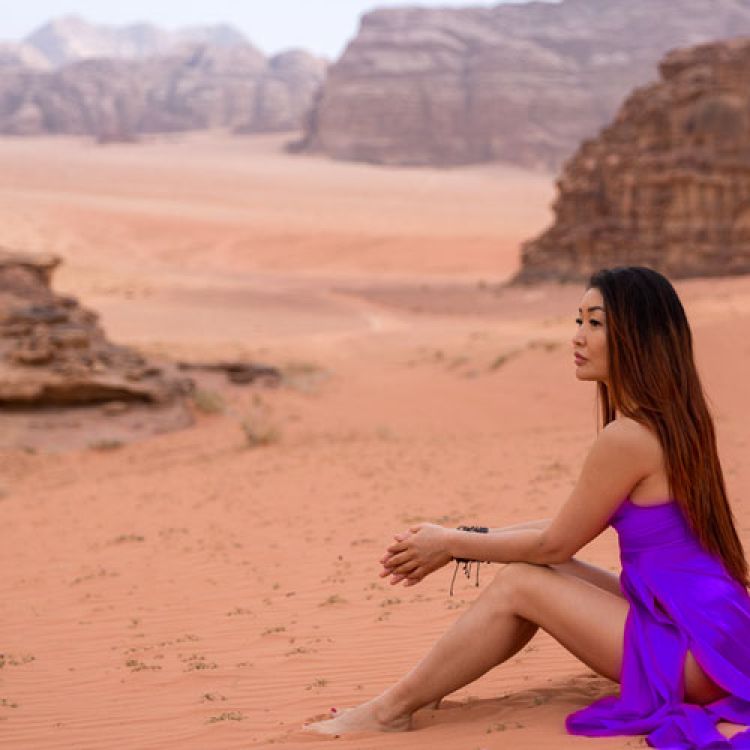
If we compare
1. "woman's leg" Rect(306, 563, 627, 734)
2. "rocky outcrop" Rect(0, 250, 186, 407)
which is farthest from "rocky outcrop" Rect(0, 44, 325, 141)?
"woman's leg" Rect(306, 563, 627, 734)

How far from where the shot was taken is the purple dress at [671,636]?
3236mm

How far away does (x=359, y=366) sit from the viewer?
1945 centimetres

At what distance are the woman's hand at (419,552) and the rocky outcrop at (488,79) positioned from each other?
8818 cm

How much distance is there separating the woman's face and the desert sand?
1.10 meters

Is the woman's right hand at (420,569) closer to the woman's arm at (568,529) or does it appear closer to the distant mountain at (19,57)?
the woman's arm at (568,529)

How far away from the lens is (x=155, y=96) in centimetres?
12038

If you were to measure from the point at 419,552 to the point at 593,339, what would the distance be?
37.0 inches

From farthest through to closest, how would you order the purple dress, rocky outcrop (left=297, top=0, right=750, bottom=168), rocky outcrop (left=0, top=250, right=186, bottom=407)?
rocky outcrop (left=297, top=0, right=750, bottom=168) → rocky outcrop (left=0, top=250, right=186, bottom=407) → the purple dress

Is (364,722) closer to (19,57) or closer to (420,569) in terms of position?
(420,569)

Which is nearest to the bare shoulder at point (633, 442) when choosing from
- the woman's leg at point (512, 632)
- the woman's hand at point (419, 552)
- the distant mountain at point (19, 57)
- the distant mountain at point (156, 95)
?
the woman's leg at point (512, 632)

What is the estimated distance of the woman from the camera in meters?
3.29

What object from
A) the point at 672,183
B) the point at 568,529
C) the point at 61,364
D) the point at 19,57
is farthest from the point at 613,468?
the point at 19,57

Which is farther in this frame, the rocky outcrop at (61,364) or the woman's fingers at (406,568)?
the rocky outcrop at (61,364)

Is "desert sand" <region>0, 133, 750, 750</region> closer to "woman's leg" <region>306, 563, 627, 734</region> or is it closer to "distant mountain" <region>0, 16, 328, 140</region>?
"woman's leg" <region>306, 563, 627, 734</region>
